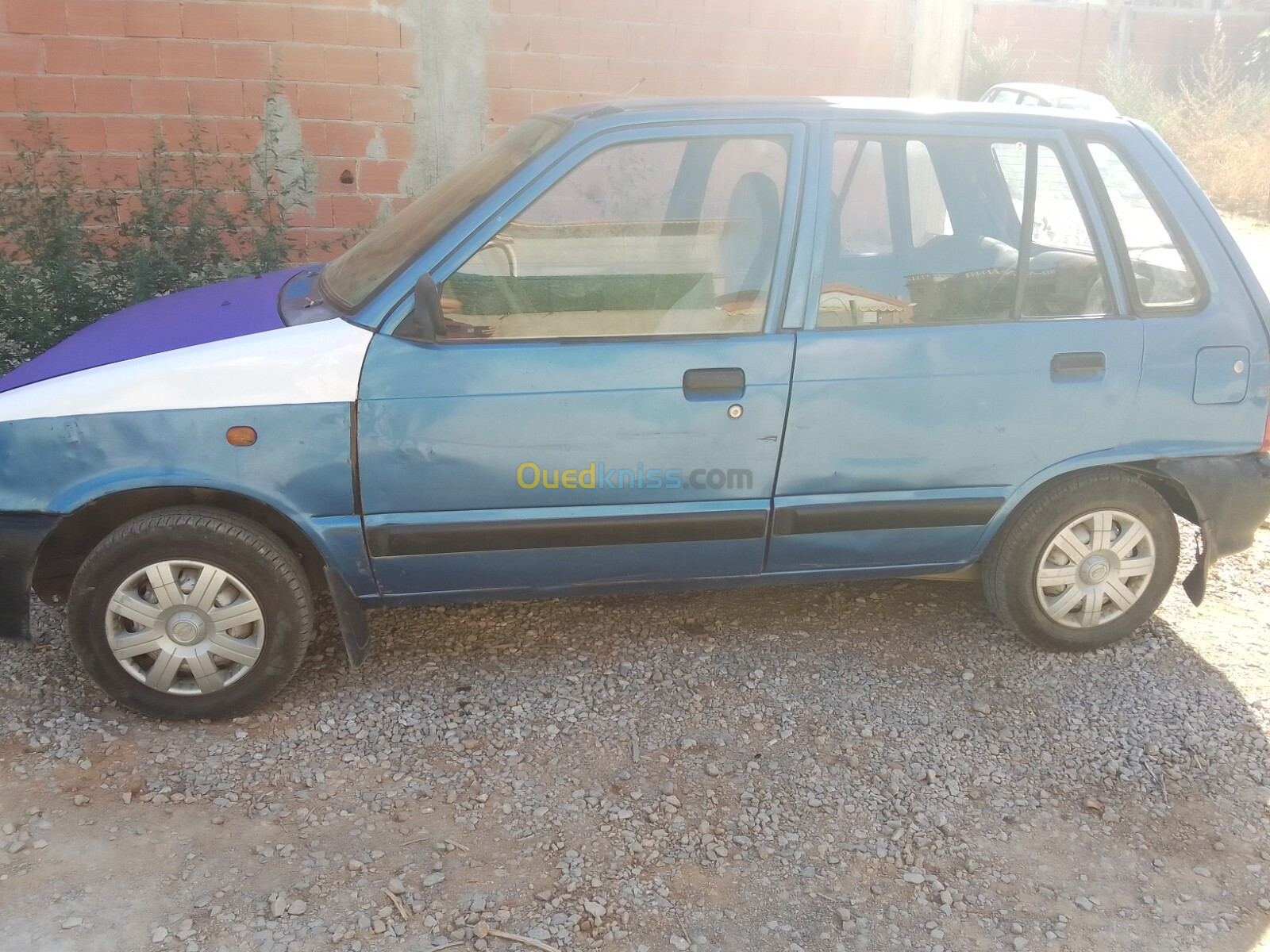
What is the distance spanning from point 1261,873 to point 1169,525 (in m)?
1.28

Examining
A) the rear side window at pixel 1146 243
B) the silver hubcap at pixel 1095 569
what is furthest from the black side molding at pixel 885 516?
the rear side window at pixel 1146 243

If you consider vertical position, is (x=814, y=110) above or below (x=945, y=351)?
above

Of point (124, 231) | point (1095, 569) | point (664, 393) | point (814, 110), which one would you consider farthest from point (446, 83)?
point (1095, 569)

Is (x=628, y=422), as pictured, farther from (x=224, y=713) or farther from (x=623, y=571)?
(x=224, y=713)

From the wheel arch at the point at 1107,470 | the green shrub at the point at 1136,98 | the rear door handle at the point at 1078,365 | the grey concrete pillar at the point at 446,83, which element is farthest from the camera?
the green shrub at the point at 1136,98

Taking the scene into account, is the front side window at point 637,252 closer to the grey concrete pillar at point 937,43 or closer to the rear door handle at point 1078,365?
the rear door handle at point 1078,365

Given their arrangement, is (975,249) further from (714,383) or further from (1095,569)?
(1095,569)

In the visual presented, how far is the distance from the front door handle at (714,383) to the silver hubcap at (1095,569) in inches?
50.0

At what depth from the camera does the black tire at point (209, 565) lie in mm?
3229

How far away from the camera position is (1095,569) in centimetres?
379

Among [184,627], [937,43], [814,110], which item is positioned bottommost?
[184,627]

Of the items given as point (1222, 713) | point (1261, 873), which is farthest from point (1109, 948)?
point (1222, 713)

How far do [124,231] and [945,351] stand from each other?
4.97 metres

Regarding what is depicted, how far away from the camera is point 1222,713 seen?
3564mm
